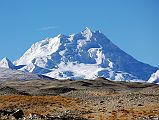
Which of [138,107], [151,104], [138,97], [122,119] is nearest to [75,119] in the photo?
[122,119]

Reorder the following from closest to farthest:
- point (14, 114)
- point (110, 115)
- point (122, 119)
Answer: point (14, 114)
point (122, 119)
point (110, 115)

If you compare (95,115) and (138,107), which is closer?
(95,115)

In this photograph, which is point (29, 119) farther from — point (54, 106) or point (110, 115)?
point (54, 106)

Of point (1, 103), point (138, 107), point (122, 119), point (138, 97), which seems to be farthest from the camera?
point (138, 97)

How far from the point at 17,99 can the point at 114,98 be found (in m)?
14.1

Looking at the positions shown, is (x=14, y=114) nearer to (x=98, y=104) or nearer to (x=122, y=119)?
(x=122, y=119)

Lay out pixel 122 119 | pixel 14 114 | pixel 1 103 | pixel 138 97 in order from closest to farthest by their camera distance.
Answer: pixel 14 114 → pixel 122 119 → pixel 1 103 → pixel 138 97

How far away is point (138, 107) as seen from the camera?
55438 mm

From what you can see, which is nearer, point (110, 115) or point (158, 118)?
point (158, 118)

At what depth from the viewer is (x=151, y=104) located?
5844 cm

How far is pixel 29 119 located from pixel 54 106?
2023cm

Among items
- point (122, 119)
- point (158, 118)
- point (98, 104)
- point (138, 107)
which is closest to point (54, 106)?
point (98, 104)

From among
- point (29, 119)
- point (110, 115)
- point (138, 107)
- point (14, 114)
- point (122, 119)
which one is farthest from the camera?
point (138, 107)

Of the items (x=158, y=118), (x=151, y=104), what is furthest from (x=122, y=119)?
(x=151, y=104)
